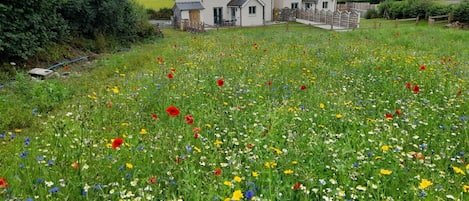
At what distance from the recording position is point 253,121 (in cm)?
526

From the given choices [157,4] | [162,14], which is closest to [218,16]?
[162,14]

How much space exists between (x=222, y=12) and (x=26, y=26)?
112ft

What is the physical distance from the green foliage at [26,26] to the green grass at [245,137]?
2.57 m

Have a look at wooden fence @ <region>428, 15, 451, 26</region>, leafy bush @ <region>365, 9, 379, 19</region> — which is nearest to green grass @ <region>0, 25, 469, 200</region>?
wooden fence @ <region>428, 15, 451, 26</region>

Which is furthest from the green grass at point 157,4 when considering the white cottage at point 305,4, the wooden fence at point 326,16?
the wooden fence at point 326,16

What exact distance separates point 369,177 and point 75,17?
47.9ft

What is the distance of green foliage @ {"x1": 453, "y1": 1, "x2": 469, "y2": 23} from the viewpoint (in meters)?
33.3

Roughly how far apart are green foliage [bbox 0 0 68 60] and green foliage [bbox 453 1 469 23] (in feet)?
114

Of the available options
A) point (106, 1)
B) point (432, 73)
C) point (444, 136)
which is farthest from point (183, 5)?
point (444, 136)

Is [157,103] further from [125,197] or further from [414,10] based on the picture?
[414,10]

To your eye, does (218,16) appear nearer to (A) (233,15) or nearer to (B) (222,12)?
(B) (222,12)

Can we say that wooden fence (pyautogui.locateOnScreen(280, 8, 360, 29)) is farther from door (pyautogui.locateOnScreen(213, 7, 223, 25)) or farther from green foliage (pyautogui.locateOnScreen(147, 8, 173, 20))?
green foliage (pyautogui.locateOnScreen(147, 8, 173, 20))

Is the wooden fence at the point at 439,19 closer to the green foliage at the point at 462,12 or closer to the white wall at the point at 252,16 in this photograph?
the green foliage at the point at 462,12

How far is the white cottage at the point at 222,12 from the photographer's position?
41.1m
